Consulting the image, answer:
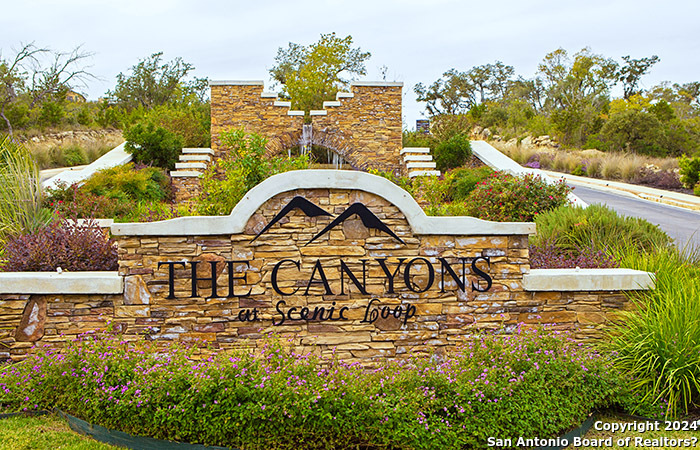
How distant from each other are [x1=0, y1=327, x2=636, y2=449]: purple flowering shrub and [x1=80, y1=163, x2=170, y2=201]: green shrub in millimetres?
6429

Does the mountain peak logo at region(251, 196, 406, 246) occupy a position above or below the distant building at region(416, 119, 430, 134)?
below

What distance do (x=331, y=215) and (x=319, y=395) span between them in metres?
1.94

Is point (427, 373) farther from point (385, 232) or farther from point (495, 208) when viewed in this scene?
point (495, 208)

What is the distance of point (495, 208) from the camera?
32.8 ft

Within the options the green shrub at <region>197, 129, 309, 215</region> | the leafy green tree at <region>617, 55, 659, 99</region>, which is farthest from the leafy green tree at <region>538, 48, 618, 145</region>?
the green shrub at <region>197, 129, 309, 215</region>

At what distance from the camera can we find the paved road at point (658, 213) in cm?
1060

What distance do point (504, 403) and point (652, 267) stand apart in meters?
2.77

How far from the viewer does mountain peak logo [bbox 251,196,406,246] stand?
18.0ft

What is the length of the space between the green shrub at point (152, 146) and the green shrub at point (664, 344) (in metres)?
11.9

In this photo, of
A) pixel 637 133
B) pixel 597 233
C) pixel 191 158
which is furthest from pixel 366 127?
pixel 637 133

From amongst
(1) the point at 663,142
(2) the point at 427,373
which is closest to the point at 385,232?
(2) the point at 427,373

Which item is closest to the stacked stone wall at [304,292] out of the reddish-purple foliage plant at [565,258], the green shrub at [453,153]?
the reddish-purple foliage plant at [565,258]

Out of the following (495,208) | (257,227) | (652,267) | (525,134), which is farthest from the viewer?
(525,134)

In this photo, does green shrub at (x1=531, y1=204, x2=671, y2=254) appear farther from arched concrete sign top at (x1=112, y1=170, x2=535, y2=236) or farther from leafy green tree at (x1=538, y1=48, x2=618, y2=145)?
leafy green tree at (x1=538, y1=48, x2=618, y2=145)
